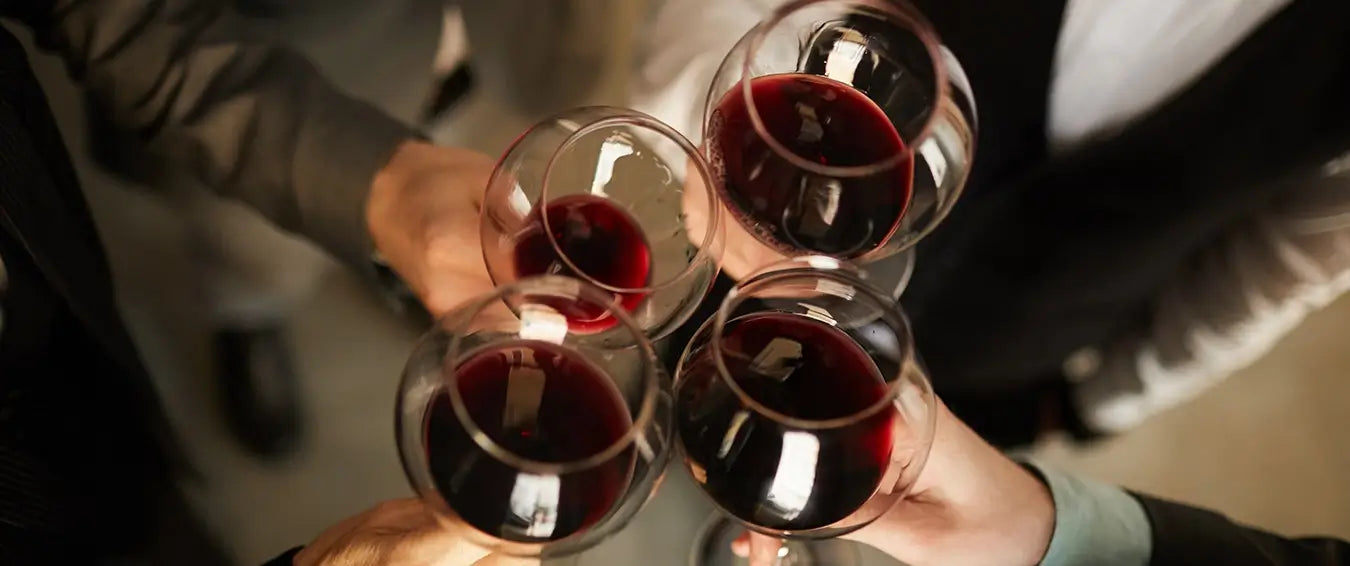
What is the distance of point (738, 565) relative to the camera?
30.2 inches

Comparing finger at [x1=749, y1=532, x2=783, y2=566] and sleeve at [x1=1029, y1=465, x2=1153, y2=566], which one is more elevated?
finger at [x1=749, y1=532, x2=783, y2=566]

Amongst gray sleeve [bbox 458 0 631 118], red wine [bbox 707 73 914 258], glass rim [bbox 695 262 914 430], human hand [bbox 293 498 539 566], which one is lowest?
human hand [bbox 293 498 539 566]

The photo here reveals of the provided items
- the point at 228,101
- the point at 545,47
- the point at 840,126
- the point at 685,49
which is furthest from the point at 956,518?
the point at 545,47

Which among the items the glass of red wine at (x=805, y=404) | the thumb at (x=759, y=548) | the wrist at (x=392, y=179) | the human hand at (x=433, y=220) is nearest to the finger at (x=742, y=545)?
the thumb at (x=759, y=548)

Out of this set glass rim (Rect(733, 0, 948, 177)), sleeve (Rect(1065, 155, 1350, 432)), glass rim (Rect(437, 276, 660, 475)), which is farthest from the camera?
sleeve (Rect(1065, 155, 1350, 432))

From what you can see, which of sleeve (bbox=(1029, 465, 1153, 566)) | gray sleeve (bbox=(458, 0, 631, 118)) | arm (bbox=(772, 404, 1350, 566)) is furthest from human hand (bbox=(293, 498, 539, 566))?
gray sleeve (bbox=(458, 0, 631, 118))

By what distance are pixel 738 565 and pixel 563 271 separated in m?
0.29

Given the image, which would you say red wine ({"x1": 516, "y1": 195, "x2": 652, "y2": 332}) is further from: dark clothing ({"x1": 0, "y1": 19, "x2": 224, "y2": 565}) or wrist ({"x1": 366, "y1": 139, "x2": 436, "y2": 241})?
dark clothing ({"x1": 0, "y1": 19, "x2": 224, "y2": 565})

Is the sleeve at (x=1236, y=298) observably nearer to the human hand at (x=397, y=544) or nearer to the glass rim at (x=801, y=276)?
the glass rim at (x=801, y=276)

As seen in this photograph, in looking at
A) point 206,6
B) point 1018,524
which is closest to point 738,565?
point 1018,524

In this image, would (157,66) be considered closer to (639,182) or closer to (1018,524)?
(639,182)

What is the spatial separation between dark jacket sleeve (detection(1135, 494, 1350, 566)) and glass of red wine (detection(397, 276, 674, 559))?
0.41 m

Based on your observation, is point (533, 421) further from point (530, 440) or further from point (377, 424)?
point (377, 424)

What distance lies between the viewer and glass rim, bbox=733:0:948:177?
0.62 m
